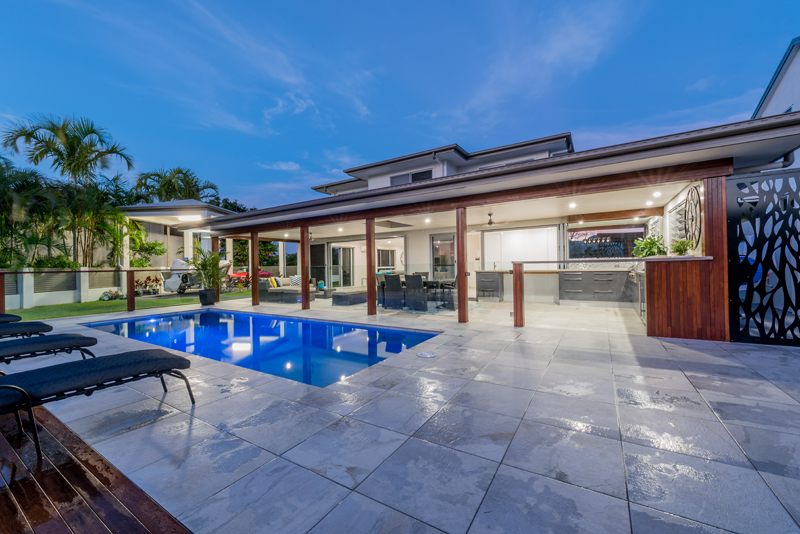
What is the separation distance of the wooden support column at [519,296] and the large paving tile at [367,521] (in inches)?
203

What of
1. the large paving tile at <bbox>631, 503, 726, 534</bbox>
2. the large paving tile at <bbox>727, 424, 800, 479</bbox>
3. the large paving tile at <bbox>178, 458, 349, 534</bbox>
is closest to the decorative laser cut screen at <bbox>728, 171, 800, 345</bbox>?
the large paving tile at <bbox>727, 424, 800, 479</bbox>

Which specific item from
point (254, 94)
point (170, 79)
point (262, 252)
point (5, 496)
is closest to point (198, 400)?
point (5, 496)

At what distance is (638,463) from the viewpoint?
1995 mm

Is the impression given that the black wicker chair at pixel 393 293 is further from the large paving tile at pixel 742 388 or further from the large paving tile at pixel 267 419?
the large paving tile at pixel 742 388

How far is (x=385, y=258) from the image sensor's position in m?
14.8

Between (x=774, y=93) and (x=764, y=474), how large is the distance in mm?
10247

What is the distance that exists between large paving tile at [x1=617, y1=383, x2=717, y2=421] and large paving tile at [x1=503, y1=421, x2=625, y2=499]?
0.86 m

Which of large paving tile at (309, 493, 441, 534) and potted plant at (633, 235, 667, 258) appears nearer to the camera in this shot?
large paving tile at (309, 493, 441, 534)

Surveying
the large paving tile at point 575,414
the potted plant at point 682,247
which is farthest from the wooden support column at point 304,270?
the potted plant at point 682,247

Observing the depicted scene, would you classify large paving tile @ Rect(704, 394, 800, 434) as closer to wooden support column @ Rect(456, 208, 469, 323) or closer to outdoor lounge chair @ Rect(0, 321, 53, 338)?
wooden support column @ Rect(456, 208, 469, 323)

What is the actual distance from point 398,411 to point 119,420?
7.27 ft

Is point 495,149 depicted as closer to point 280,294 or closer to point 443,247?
point 443,247

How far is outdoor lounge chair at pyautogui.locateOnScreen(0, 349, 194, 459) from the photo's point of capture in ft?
6.72

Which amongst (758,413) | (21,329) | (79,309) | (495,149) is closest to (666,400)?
(758,413)
